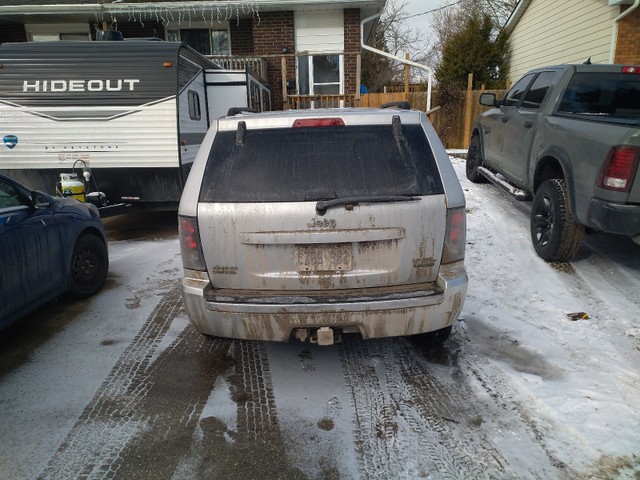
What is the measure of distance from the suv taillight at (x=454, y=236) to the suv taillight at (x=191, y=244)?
1588 mm

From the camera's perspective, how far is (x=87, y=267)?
496 centimetres

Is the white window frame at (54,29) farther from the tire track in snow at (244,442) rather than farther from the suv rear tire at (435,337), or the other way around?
the suv rear tire at (435,337)

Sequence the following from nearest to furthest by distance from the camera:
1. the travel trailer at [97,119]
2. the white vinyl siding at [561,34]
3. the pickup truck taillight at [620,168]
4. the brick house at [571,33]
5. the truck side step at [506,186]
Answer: the pickup truck taillight at [620,168] → the truck side step at [506,186] → the travel trailer at [97,119] → the brick house at [571,33] → the white vinyl siding at [561,34]

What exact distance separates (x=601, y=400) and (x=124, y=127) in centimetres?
728

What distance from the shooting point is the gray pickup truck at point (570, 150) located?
3.96 meters

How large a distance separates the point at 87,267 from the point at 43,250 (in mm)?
874

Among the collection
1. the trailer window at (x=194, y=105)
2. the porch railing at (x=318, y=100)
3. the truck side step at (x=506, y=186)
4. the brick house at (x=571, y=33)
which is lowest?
the truck side step at (x=506, y=186)

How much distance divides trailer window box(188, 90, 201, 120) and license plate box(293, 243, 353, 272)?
620 centimetres

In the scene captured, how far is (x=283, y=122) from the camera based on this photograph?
9.84 ft

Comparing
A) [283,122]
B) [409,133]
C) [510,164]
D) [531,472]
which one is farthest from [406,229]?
[510,164]

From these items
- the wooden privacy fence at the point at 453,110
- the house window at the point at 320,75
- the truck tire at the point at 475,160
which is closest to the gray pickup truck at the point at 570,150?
the truck tire at the point at 475,160

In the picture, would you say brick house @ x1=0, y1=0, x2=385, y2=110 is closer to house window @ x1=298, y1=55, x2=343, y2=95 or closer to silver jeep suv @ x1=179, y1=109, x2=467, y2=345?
house window @ x1=298, y1=55, x2=343, y2=95

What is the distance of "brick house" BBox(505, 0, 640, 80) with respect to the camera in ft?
35.9

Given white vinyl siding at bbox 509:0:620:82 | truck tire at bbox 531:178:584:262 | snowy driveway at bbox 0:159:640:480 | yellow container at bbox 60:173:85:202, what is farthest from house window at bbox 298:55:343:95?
snowy driveway at bbox 0:159:640:480
